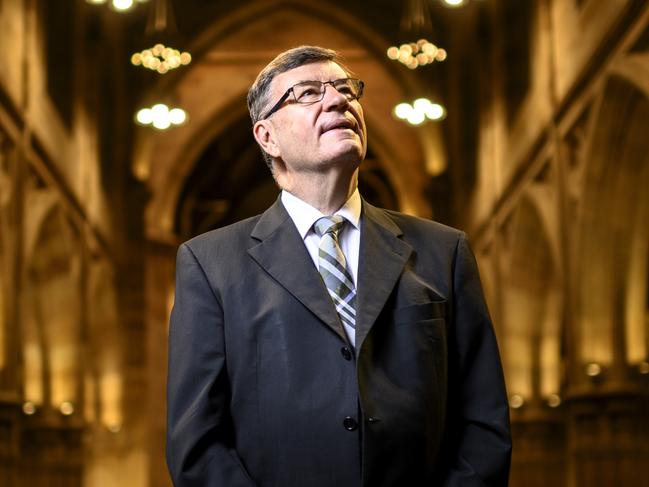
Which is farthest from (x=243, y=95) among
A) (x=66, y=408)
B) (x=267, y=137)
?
(x=267, y=137)

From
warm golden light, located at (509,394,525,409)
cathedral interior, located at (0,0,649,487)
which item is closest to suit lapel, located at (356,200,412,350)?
cathedral interior, located at (0,0,649,487)

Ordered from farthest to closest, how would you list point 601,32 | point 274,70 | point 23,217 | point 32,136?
point 32,136
point 23,217
point 601,32
point 274,70

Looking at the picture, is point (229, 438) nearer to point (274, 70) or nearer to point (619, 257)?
point (274, 70)

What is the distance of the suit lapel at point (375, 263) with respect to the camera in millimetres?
2482

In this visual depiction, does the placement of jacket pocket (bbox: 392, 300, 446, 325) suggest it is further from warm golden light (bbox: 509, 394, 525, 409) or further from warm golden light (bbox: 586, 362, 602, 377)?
warm golden light (bbox: 509, 394, 525, 409)

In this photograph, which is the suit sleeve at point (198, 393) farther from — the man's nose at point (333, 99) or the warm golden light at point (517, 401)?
the warm golden light at point (517, 401)

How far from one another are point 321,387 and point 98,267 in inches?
654

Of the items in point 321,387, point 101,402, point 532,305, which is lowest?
point 101,402

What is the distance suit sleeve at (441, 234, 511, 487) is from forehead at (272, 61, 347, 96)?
19.4 inches

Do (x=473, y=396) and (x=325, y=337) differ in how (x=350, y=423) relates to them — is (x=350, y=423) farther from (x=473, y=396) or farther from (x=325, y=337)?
(x=473, y=396)

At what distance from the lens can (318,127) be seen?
265 cm

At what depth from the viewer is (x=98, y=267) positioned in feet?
61.2

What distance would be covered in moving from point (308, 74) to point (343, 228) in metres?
0.37

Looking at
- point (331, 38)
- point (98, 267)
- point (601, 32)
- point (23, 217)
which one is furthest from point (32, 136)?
point (331, 38)
